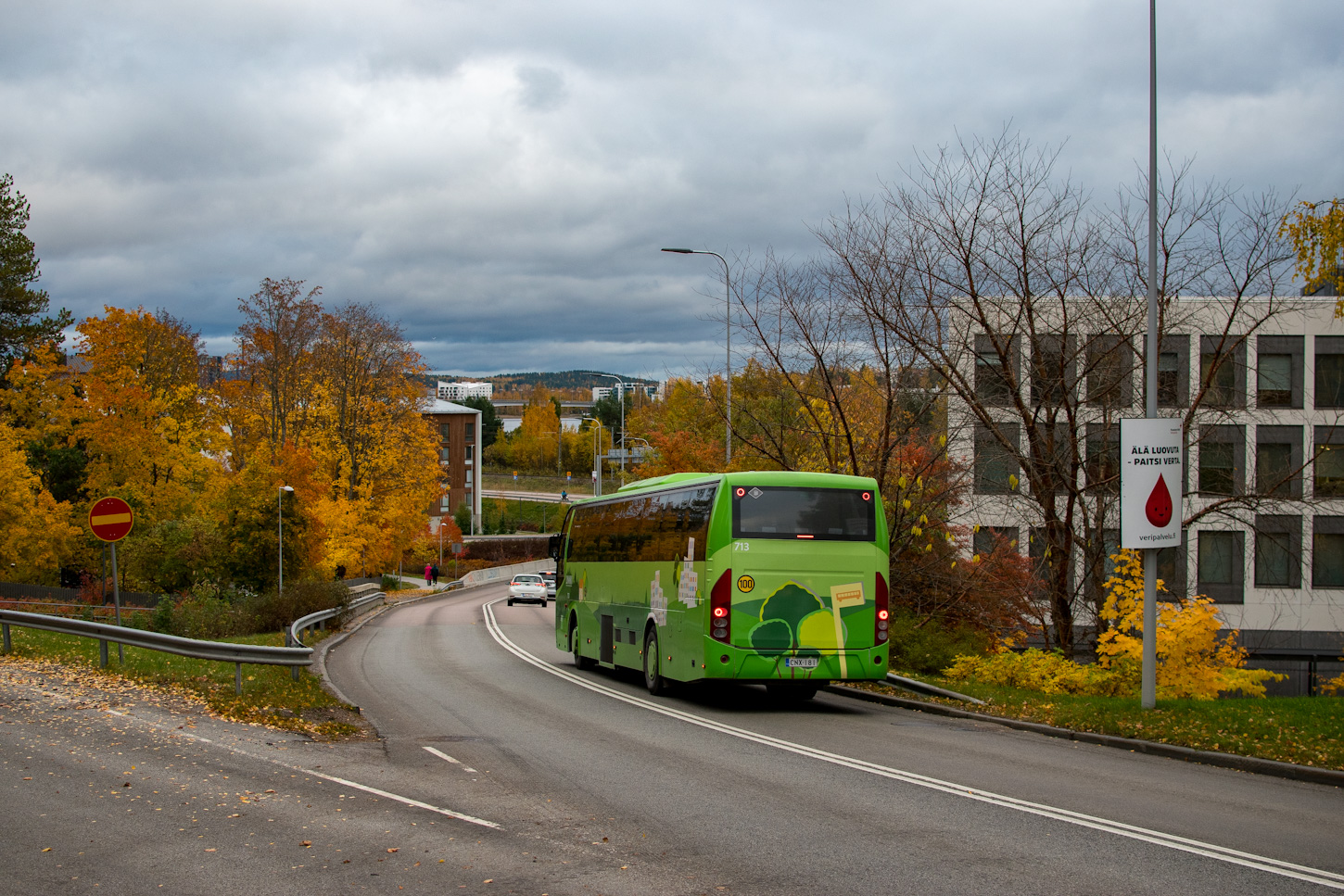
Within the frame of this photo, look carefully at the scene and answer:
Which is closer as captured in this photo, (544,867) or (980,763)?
(544,867)

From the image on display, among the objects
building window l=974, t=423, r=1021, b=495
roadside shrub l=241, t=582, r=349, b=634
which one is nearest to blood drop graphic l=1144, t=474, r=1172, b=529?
building window l=974, t=423, r=1021, b=495

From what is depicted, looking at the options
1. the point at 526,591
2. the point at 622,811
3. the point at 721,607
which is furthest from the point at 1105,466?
the point at 526,591

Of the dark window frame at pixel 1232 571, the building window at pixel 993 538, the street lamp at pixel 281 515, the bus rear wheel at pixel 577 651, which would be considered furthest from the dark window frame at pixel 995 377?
the street lamp at pixel 281 515

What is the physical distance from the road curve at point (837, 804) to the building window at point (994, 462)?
10290mm

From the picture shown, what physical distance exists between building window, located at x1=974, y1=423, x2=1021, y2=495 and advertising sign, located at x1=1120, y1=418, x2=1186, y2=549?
8842 mm

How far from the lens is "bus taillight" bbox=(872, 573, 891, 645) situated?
16.1 m

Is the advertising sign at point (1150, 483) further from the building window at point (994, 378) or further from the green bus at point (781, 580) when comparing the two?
the building window at point (994, 378)

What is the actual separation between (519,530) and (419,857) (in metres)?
116

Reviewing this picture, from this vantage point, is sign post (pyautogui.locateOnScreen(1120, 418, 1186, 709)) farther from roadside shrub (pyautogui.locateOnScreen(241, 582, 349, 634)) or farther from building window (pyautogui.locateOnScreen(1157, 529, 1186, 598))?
roadside shrub (pyautogui.locateOnScreen(241, 582, 349, 634))

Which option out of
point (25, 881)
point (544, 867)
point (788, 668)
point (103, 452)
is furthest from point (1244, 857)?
point (103, 452)

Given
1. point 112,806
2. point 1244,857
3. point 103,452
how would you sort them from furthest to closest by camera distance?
point 103,452, point 112,806, point 1244,857

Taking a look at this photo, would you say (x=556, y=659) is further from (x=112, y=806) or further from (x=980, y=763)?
(x=112, y=806)

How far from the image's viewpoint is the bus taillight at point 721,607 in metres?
15.7

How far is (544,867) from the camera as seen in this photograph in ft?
23.0
